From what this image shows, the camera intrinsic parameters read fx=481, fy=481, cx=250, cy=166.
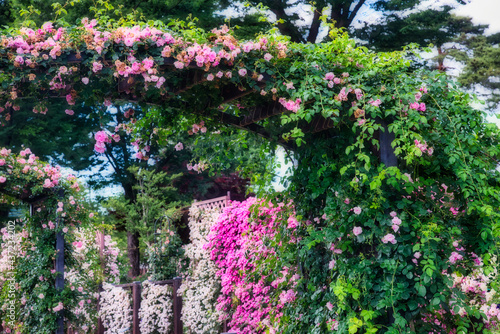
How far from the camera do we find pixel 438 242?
289cm

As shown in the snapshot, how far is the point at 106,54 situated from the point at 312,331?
2.20 meters

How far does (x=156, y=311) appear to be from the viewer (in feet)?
22.7

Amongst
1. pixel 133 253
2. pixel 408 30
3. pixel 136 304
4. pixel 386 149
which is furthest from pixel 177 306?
pixel 408 30

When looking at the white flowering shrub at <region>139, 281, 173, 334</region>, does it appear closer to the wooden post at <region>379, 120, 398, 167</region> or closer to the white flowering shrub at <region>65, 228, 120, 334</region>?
the white flowering shrub at <region>65, 228, 120, 334</region>

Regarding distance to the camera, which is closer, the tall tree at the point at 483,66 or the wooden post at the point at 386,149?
the wooden post at the point at 386,149

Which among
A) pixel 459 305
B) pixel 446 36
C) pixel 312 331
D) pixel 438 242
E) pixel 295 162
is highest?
pixel 446 36

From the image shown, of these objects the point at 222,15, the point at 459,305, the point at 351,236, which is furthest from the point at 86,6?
the point at 459,305

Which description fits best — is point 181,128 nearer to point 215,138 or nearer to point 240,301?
point 215,138

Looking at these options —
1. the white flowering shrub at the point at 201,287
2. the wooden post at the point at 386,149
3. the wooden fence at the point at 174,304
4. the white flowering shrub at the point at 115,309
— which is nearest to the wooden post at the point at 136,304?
the wooden fence at the point at 174,304

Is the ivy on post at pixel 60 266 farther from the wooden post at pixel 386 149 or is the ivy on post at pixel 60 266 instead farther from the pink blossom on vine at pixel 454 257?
the pink blossom on vine at pixel 454 257

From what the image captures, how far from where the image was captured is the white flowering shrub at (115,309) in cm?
729

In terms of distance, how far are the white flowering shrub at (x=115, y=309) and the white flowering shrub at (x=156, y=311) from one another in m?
0.36

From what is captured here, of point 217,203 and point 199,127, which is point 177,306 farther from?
point 199,127

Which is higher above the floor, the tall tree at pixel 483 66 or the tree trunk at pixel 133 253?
the tall tree at pixel 483 66
